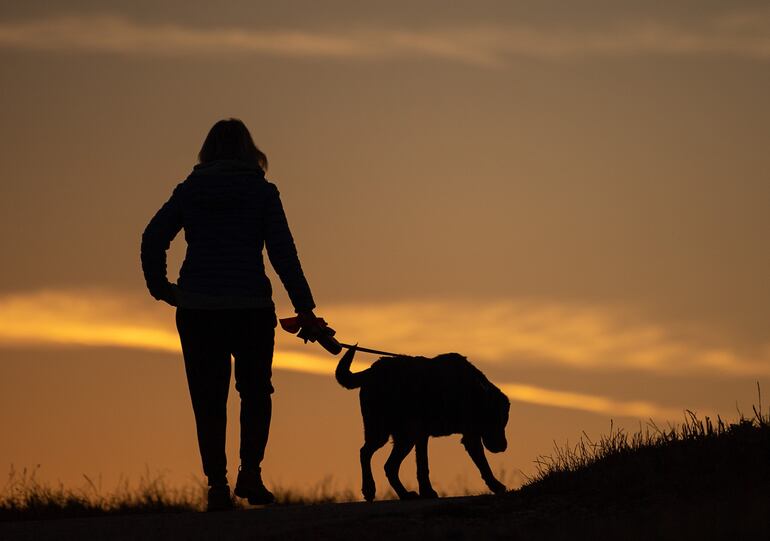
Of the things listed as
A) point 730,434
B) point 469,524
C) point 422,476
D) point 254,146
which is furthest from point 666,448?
point 254,146

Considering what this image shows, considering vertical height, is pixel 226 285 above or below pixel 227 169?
below

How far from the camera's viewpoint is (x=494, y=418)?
1187 cm

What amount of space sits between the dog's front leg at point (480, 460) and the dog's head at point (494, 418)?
260 mm

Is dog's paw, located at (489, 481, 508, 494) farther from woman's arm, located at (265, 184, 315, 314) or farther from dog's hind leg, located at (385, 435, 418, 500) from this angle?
woman's arm, located at (265, 184, 315, 314)

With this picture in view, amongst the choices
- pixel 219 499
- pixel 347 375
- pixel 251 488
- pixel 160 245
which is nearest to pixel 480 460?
pixel 347 375

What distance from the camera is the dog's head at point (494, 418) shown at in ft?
38.8

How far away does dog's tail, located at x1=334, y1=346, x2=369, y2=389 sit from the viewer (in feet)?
37.8

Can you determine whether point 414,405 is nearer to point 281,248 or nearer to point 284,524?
point 281,248

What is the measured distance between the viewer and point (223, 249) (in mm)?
9094

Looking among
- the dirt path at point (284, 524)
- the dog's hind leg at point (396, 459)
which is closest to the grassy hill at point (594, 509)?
the dirt path at point (284, 524)

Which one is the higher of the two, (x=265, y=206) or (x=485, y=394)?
(x=265, y=206)

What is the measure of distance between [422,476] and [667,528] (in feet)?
14.4

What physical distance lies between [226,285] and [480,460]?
344 centimetres

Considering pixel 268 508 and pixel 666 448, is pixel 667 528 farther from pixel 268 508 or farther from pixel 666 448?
pixel 268 508
